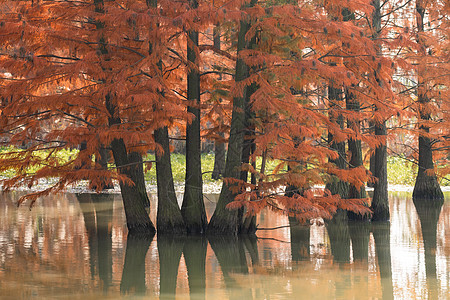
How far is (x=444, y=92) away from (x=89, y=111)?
462 inches

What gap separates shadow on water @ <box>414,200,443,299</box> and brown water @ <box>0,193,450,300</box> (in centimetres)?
2

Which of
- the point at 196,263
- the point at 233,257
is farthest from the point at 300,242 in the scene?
the point at 196,263

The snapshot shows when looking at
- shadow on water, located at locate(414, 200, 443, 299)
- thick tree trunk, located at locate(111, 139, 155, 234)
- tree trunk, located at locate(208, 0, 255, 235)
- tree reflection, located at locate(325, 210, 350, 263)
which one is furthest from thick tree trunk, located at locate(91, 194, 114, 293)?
shadow on water, located at locate(414, 200, 443, 299)

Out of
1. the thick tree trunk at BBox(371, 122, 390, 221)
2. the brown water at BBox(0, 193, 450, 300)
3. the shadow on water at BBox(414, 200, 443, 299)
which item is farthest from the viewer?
the thick tree trunk at BBox(371, 122, 390, 221)

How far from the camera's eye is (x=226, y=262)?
10859 mm

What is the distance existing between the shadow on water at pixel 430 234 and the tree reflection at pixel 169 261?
3.49 metres

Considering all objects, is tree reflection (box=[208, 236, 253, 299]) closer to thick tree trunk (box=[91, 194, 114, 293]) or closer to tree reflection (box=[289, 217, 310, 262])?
tree reflection (box=[289, 217, 310, 262])

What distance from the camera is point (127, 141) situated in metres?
11.6

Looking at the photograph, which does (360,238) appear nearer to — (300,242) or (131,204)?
(300,242)

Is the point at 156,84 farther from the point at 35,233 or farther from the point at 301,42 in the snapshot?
the point at 35,233

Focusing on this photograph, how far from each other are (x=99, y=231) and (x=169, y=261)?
4124mm

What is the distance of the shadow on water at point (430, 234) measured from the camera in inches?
352

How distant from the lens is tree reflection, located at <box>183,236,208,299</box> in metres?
8.77

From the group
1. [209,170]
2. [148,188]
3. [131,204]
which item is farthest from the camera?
[209,170]
